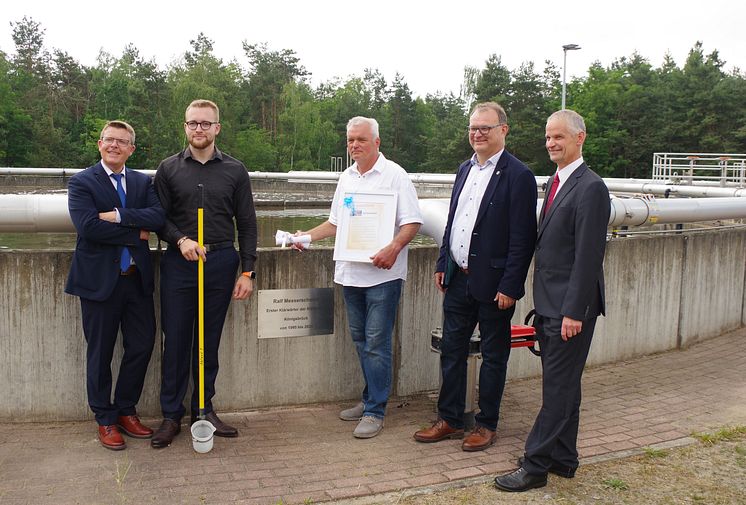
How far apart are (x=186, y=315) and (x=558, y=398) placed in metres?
2.38

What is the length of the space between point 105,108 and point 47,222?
226ft

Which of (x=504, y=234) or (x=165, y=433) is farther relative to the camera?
(x=165, y=433)

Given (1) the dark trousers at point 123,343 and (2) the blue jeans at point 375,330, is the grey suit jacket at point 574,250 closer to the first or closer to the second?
(2) the blue jeans at point 375,330

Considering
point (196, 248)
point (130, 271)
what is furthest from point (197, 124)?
point (130, 271)

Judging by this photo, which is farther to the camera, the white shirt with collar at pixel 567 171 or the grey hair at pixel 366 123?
the grey hair at pixel 366 123

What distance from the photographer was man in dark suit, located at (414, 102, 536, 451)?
183 inches

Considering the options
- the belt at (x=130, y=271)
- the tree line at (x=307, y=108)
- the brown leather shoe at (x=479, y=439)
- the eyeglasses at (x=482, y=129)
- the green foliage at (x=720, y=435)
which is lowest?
the green foliage at (x=720, y=435)

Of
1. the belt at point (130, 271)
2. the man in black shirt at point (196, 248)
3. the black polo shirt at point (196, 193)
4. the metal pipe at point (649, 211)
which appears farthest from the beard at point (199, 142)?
the metal pipe at point (649, 211)

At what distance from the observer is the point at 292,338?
5.71m

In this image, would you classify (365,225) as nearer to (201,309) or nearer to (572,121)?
(201,309)

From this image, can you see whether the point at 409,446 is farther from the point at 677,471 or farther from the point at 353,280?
the point at 677,471

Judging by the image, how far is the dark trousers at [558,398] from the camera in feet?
14.2

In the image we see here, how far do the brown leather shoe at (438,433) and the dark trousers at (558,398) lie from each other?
756 mm

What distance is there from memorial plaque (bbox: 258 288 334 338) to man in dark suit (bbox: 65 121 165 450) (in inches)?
36.1
